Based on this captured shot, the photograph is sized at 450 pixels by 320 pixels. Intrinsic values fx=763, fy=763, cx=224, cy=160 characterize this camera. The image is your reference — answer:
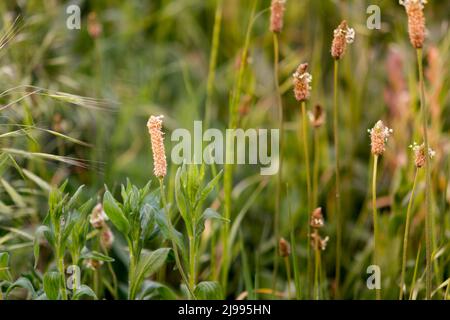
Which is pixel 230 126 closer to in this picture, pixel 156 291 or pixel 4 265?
pixel 156 291

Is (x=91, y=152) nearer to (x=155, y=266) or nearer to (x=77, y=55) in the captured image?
(x=77, y=55)

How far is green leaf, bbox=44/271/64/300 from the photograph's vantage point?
0.96 meters

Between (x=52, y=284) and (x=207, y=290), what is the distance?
197mm

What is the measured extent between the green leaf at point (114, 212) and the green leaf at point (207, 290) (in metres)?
0.12

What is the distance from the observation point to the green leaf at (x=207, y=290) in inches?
38.6

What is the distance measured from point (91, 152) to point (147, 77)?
0.34 metres

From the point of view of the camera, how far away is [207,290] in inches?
38.8

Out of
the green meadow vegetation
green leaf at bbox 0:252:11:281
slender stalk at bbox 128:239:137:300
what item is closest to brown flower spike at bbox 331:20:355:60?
the green meadow vegetation

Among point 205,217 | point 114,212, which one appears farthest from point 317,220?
point 114,212

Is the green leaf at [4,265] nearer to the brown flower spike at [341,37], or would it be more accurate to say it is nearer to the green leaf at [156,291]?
the green leaf at [156,291]

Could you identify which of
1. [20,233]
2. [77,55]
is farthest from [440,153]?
[77,55]

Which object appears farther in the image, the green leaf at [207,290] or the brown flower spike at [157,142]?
the green leaf at [207,290]

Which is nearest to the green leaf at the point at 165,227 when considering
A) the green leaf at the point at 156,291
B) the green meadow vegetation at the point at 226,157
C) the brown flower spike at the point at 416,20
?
the green meadow vegetation at the point at 226,157

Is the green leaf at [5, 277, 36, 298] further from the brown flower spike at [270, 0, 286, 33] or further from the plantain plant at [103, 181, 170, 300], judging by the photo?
the brown flower spike at [270, 0, 286, 33]
